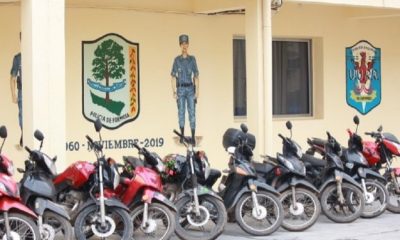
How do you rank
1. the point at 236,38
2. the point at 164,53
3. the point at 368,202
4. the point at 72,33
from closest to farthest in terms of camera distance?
the point at 368,202
the point at 72,33
the point at 164,53
the point at 236,38

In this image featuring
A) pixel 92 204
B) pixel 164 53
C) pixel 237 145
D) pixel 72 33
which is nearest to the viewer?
pixel 92 204

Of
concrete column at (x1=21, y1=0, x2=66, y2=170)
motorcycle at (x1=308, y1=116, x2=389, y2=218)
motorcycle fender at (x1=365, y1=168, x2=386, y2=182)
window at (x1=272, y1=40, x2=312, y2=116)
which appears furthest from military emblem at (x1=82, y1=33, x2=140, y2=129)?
motorcycle fender at (x1=365, y1=168, x2=386, y2=182)

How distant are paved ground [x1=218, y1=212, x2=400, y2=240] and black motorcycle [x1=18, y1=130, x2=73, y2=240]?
2049 mm

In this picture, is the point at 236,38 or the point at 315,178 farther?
the point at 236,38

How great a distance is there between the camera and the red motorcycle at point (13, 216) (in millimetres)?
6969

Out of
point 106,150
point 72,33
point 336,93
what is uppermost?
point 72,33

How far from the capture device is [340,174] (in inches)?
368

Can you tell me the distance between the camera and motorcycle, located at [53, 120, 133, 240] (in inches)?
300

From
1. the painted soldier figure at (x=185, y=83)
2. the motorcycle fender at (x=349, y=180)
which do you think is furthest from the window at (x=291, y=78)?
the motorcycle fender at (x=349, y=180)

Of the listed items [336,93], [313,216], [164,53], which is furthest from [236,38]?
[313,216]

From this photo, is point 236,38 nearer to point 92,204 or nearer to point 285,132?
point 285,132

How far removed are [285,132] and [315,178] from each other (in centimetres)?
339

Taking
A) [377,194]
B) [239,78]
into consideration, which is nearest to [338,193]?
[377,194]

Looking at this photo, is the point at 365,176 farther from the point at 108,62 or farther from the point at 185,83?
the point at 108,62
